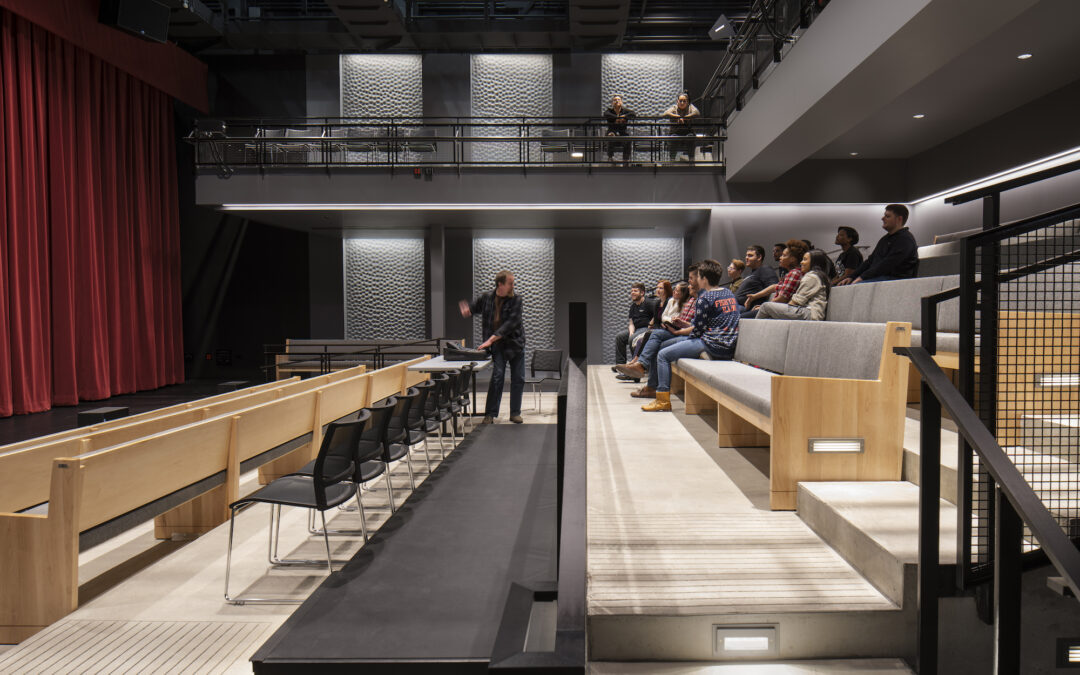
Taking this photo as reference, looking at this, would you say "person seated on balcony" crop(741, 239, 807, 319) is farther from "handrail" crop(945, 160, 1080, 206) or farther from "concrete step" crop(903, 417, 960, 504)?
"handrail" crop(945, 160, 1080, 206)

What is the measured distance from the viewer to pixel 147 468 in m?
2.97

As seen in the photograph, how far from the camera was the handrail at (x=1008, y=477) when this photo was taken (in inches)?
47.2

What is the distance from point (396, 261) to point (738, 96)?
21.3 feet

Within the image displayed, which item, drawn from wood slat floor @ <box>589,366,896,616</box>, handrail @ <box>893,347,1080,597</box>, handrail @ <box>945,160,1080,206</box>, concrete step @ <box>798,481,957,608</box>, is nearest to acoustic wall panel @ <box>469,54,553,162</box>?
wood slat floor @ <box>589,366,896,616</box>

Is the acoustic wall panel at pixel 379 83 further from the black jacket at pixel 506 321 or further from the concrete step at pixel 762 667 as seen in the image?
the concrete step at pixel 762 667

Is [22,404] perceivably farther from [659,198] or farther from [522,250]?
[659,198]

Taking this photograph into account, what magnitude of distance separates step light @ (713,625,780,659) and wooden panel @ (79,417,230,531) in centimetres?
252

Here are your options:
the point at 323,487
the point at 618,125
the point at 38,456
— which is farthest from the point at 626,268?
the point at 38,456

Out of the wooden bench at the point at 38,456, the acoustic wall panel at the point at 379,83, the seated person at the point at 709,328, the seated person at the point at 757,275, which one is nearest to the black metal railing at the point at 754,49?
the seated person at the point at 757,275

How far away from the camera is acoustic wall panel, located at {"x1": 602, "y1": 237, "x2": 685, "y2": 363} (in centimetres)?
1182

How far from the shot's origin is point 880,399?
2.49 m

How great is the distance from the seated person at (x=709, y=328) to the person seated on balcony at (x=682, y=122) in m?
5.36

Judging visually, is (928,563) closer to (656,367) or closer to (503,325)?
(656,367)

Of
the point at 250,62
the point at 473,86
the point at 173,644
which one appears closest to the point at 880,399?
the point at 173,644
